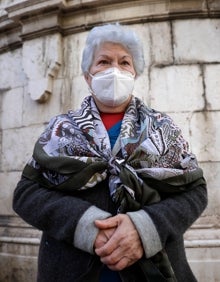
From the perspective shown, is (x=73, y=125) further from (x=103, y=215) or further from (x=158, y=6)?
(x=158, y=6)

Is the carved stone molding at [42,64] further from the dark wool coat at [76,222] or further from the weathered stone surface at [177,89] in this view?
the dark wool coat at [76,222]

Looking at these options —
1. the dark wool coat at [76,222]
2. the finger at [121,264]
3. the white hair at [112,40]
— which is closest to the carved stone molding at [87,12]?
the white hair at [112,40]

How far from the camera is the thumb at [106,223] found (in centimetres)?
139

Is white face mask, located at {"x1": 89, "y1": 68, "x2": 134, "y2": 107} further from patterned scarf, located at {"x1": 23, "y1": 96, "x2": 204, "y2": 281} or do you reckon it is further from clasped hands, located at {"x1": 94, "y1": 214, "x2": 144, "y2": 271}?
clasped hands, located at {"x1": 94, "y1": 214, "x2": 144, "y2": 271}

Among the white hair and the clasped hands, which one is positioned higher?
the white hair

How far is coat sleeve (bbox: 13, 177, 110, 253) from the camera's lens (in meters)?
1.41

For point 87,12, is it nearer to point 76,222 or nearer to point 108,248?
point 76,222

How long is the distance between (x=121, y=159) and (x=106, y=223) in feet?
1.10

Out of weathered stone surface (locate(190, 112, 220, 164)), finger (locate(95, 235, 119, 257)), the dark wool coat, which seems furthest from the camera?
weathered stone surface (locate(190, 112, 220, 164))

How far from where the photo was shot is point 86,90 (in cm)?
401

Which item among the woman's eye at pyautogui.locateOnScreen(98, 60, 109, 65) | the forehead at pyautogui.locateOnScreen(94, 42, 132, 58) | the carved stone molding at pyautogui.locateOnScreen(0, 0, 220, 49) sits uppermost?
the carved stone molding at pyautogui.locateOnScreen(0, 0, 220, 49)

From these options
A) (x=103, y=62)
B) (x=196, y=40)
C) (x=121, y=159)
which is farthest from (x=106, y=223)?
(x=196, y=40)

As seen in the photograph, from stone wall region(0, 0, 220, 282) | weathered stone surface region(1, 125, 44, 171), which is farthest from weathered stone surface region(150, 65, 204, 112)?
weathered stone surface region(1, 125, 44, 171)

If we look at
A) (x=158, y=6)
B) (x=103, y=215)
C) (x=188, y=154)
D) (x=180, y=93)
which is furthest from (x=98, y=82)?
(x=158, y=6)
